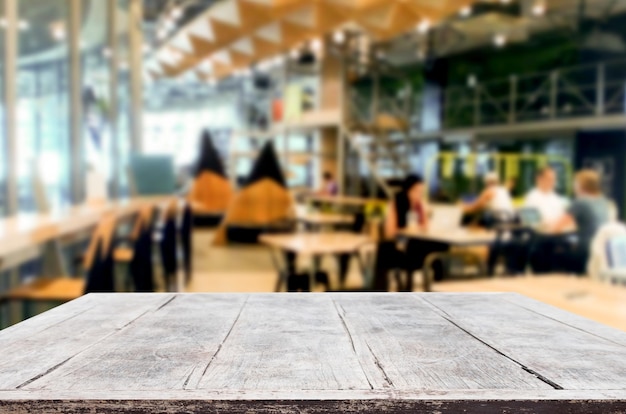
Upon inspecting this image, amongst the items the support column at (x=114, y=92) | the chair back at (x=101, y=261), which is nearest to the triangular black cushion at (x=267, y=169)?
the support column at (x=114, y=92)

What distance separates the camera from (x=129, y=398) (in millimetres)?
625

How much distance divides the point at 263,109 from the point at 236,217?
1176 cm

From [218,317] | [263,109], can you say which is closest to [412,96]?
[263,109]

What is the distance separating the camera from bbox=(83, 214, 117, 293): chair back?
2605mm

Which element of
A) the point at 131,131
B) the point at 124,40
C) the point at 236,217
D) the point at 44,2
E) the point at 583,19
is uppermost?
the point at 583,19

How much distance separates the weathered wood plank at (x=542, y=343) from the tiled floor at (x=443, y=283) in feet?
0.86

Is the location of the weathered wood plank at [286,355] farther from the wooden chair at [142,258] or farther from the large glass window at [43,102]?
the large glass window at [43,102]

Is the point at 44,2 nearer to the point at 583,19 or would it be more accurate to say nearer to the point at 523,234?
the point at 523,234

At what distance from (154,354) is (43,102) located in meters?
4.48

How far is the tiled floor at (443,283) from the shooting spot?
7.18 ft

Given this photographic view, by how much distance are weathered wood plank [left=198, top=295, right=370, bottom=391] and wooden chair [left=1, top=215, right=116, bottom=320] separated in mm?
1772

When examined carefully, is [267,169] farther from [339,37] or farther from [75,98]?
[75,98]

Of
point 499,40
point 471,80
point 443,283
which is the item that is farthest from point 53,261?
point 471,80

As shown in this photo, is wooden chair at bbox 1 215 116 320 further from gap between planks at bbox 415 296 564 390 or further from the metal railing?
the metal railing
